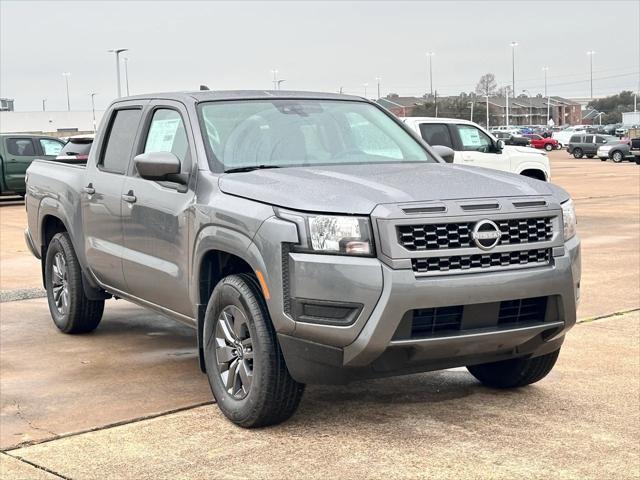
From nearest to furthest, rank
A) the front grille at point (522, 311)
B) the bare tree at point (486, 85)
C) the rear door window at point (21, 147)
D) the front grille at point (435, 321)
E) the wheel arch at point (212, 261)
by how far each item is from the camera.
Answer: the front grille at point (435, 321), the front grille at point (522, 311), the wheel arch at point (212, 261), the rear door window at point (21, 147), the bare tree at point (486, 85)

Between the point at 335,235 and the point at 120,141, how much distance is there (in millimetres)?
2843

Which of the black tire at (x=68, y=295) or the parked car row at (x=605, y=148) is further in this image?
the parked car row at (x=605, y=148)

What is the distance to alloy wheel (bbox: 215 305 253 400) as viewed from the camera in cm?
505

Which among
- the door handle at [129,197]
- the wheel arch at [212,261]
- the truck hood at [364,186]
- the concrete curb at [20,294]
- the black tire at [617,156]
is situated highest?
the truck hood at [364,186]

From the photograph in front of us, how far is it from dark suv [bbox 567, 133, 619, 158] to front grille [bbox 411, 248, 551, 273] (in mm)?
53274

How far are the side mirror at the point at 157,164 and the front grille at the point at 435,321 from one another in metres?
1.79

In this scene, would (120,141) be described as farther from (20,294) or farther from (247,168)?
(20,294)

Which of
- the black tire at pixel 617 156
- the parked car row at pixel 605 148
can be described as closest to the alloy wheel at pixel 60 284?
the parked car row at pixel 605 148

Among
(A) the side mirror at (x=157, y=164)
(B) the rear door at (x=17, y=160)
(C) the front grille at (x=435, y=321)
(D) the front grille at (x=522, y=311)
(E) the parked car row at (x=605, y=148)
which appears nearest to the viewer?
(C) the front grille at (x=435, y=321)

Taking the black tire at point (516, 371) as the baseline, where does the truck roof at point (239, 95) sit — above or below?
above

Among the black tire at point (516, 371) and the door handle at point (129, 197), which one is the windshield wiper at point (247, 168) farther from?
the black tire at point (516, 371)

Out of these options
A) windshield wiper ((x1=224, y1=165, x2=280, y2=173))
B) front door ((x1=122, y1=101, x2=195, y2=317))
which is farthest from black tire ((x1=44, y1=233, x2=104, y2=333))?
windshield wiper ((x1=224, y1=165, x2=280, y2=173))

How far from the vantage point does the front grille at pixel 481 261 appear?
14.9 feet

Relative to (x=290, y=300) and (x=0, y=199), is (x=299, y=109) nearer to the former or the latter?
(x=290, y=300)
